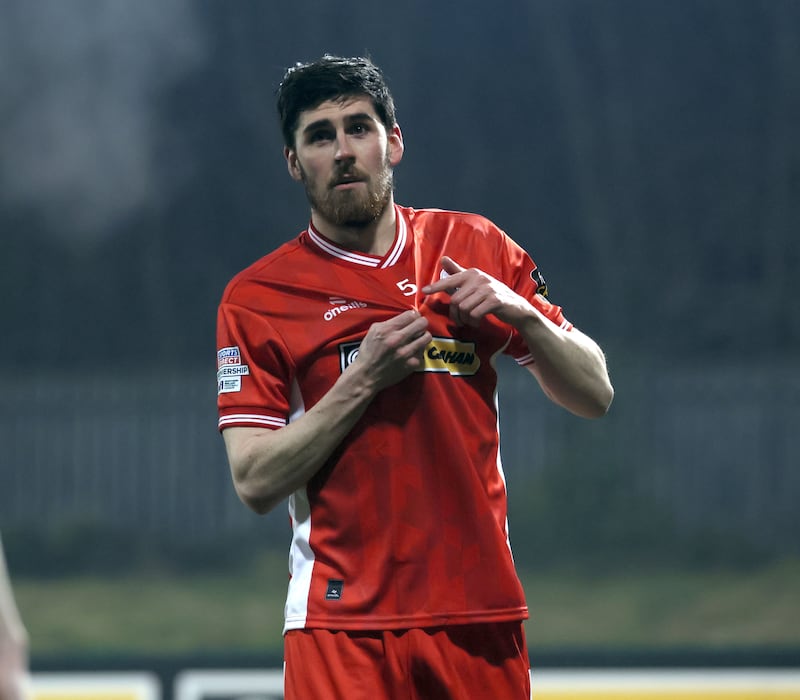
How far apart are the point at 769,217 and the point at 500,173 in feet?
8.40

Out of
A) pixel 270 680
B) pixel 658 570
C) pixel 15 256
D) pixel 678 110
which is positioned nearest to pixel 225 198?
pixel 15 256

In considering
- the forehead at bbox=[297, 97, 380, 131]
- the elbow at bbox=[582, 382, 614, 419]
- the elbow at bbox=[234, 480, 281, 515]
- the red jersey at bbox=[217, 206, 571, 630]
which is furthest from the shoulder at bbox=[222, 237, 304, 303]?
the elbow at bbox=[582, 382, 614, 419]

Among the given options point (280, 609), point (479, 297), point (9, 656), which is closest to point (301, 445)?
point (479, 297)

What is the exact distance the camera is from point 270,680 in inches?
152

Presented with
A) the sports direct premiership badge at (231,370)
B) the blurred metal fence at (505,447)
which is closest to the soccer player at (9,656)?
the sports direct premiership badge at (231,370)

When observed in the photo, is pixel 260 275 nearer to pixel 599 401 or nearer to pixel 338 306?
pixel 338 306

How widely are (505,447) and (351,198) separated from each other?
27.0ft

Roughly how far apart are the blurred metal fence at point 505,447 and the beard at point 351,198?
7995mm

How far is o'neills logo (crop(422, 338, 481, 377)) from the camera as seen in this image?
2.15 m

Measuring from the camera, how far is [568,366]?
7.12 ft

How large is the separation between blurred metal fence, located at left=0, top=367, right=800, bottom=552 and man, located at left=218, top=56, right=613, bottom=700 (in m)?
7.96

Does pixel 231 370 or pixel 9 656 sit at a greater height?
pixel 231 370

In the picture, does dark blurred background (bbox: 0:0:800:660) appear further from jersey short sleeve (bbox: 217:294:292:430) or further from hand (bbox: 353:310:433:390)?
hand (bbox: 353:310:433:390)

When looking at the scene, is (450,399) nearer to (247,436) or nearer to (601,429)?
(247,436)
